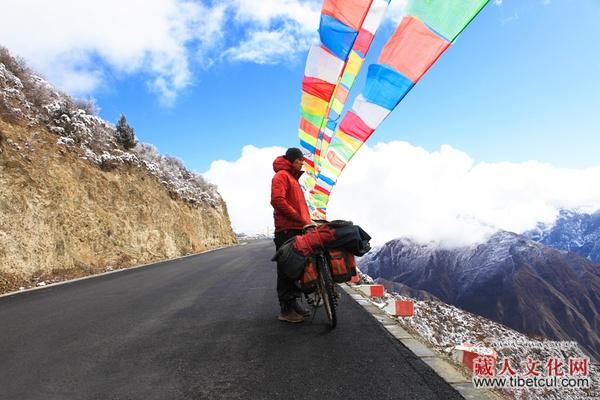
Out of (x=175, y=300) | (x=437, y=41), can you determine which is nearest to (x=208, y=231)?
(x=175, y=300)

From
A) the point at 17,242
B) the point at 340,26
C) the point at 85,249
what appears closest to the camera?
the point at 340,26

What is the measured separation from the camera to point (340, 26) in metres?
8.71

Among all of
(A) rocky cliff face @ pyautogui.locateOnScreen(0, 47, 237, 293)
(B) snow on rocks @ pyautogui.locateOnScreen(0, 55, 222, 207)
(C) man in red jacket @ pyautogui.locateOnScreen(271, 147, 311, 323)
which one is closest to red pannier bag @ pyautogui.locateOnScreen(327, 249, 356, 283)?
(C) man in red jacket @ pyautogui.locateOnScreen(271, 147, 311, 323)

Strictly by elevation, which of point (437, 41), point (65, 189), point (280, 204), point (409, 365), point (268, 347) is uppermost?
point (65, 189)

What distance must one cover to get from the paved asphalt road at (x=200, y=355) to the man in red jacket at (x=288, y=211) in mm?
294

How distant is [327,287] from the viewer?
493 cm

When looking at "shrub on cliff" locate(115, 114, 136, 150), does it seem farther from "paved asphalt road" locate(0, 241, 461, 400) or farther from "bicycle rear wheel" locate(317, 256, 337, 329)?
"bicycle rear wheel" locate(317, 256, 337, 329)

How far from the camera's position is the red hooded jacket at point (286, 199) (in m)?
5.23

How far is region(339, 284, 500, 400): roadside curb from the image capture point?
3.17m

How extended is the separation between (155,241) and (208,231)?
14.1 metres

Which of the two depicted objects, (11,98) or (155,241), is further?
(155,241)

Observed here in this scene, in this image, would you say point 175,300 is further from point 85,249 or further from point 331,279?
point 85,249

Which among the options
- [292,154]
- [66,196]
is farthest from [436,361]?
[66,196]

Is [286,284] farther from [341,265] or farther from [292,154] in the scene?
[292,154]
